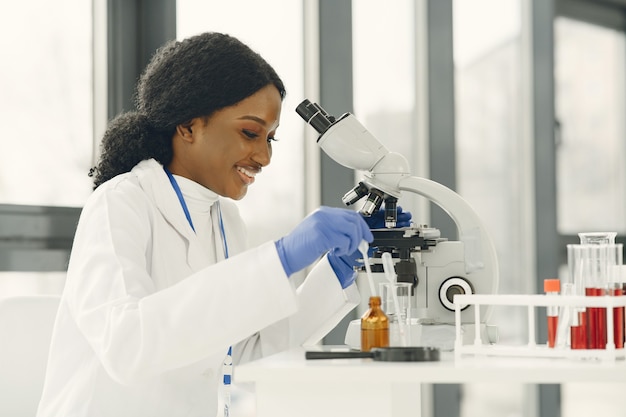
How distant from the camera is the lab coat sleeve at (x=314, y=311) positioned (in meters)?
1.93

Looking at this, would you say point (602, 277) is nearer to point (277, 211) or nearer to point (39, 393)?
point (39, 393)

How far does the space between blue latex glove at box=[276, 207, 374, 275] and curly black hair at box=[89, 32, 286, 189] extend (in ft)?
1.68

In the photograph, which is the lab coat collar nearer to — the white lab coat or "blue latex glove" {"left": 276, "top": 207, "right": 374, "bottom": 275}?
the white lab coat

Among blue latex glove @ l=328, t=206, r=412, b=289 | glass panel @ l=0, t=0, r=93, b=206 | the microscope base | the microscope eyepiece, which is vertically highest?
glass panel @ l=0, t=0, r=93, b=206

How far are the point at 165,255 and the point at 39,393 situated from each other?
1.47 ft

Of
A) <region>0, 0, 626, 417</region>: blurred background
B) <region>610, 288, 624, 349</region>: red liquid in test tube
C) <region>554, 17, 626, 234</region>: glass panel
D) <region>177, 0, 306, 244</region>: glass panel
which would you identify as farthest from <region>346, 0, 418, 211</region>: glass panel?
<region>610, 288, 624, 349</region>: red liquid in test tube

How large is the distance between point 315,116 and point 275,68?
56.4 inches

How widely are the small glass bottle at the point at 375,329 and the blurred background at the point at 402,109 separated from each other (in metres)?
1.35

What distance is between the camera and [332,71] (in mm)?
3117

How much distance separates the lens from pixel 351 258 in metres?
1.87

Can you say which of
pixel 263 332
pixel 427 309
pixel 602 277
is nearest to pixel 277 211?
pixel 263 332

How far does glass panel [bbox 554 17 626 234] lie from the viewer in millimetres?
4195

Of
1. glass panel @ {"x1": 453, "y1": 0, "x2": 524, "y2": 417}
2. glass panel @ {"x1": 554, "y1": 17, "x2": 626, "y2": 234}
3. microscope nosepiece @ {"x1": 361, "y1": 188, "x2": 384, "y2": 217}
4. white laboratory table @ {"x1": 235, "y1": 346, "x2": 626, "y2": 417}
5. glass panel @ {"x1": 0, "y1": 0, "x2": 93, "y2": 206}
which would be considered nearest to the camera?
white laboratory table @ {"x1": 235, "y1": 346, "x2": 626, "y2": 417}

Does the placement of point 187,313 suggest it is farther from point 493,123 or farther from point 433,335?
point 493,123
